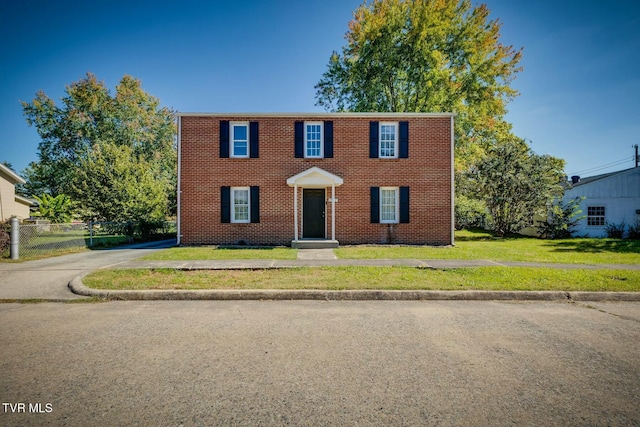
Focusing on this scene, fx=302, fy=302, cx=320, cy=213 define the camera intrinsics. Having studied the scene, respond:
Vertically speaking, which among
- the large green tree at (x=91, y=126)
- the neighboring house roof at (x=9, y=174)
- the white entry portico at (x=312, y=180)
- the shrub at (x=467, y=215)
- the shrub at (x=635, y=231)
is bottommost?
the shrub at (x=635, y=231)

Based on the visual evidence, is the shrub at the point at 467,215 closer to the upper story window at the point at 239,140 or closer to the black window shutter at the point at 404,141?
the black window shutter at the point at 404,141

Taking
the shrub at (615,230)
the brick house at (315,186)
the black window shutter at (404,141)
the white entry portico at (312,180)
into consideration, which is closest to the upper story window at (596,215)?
the shrub at (615,230)

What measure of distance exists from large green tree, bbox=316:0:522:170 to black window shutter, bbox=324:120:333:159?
12.0 meters

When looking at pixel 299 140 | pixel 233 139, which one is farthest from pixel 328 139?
pixel 233 139

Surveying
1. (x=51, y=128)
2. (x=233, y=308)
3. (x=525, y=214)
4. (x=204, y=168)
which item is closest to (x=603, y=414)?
(x=233, y=308)

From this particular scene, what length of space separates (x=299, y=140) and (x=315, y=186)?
2.35 metres

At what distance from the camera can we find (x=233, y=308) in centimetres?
514

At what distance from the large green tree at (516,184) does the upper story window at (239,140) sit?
14.7 meters

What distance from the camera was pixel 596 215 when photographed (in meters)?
20.5

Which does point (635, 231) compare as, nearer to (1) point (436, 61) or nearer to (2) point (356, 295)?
(1) point (436, 61)

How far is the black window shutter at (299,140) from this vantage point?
14367mm

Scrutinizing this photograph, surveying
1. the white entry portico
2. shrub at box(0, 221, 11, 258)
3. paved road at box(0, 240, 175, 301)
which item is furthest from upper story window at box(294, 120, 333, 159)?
shrub at box(0, 221, 11, 258)

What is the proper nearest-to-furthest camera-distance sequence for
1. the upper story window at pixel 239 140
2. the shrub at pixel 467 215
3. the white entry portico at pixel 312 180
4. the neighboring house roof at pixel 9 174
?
the white entry portico at pixel 312 180 → the upper story window at pixel 239 140 → the neighboring house roof at pixel 9 174 → the shrub at pixel 467 215

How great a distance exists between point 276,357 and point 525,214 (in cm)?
2063
